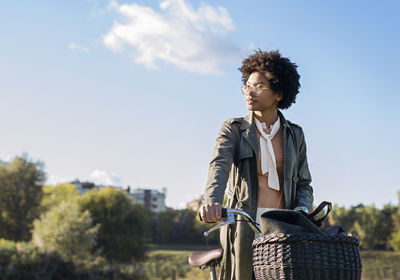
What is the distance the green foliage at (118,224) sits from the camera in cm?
5647

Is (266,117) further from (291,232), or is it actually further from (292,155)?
(291,232)

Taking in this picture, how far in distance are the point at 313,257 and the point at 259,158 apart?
144cm

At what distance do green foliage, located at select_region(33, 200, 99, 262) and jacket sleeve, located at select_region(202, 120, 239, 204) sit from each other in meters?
43.1

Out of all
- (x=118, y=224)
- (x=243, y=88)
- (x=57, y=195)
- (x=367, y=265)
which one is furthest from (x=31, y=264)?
(x=57, y=195)

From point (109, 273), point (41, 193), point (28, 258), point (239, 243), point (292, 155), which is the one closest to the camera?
point (239, 243)

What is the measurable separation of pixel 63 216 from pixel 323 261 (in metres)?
48.7

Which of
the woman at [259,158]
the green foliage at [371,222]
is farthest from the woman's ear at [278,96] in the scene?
the green foliage at [371,222]

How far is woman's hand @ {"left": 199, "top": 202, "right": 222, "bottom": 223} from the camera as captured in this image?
287cm

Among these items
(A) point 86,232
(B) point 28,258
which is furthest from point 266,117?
(A) point 86,232

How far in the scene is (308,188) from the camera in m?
3.84

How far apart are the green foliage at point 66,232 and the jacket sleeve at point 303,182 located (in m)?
43.0

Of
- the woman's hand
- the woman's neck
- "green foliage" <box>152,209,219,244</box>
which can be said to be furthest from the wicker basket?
"green foliage" <box>152,209,219,244</box>

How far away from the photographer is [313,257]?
7.63 feet

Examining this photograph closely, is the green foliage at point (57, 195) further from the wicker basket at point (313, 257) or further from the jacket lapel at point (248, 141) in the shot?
the wicker basket at point (313, 257)
